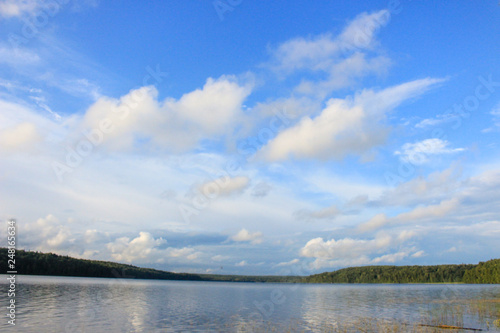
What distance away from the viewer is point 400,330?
3722 centimetres

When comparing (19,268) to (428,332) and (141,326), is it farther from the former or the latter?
(428,332)

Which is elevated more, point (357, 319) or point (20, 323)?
point (20, 323)

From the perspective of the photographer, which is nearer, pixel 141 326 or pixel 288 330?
pixel 288 330

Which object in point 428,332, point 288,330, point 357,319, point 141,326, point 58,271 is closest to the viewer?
point 428,332

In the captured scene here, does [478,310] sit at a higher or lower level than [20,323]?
lower

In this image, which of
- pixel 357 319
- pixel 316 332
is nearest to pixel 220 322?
pixel 316 332

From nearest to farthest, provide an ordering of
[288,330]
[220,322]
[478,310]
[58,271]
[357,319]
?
[288,330]
[220,322]
[357,319]
[478,310]
[58,271]

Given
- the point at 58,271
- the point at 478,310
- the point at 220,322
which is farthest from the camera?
the point at 58,271

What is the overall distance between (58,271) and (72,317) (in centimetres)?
15492

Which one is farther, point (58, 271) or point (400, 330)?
point (58, 271)

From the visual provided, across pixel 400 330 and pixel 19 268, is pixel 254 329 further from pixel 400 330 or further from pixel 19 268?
pixel 19 268

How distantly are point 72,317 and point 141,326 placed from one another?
11.1 meters

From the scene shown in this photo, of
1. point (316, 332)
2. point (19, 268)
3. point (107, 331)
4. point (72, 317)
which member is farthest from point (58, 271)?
point (316, 332)

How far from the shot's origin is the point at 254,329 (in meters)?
38.2
